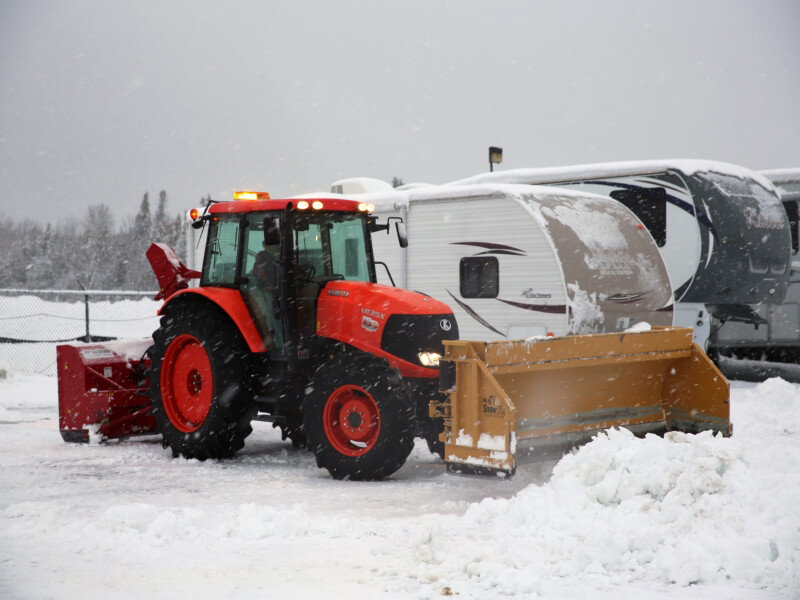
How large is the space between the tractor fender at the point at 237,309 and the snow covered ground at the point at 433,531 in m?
1.16

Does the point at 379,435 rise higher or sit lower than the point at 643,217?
lower

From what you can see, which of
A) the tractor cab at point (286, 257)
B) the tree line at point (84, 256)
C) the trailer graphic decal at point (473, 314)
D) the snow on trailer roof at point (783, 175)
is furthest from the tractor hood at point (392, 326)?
the tree line at point (84, 256)

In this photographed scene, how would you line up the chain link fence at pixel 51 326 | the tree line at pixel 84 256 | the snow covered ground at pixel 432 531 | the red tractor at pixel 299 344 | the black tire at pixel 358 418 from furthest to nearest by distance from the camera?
the tree line at pixel 84 256
the chain link fence at pixel 51 326
the red tractor at pixel 299 344
the black tire at pixel 358 418
the snow covered ground at pixel 432 531

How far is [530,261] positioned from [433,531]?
18.8 ft

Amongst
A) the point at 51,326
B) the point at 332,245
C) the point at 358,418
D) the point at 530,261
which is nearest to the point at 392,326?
the point at 358,418

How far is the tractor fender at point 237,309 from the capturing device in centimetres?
784

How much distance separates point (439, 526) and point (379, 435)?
5.98 feet

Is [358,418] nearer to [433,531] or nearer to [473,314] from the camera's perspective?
[433,531]

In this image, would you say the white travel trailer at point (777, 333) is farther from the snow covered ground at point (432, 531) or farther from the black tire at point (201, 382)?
the black tire at point (201, 382)

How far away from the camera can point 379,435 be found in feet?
22.9

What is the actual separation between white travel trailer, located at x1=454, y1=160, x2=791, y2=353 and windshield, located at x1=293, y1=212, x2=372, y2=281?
551 centimetres

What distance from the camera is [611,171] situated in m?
12.6

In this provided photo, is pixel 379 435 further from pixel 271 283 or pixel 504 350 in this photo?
pixel 271 283

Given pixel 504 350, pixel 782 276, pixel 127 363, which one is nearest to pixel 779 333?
pixel 782 276
